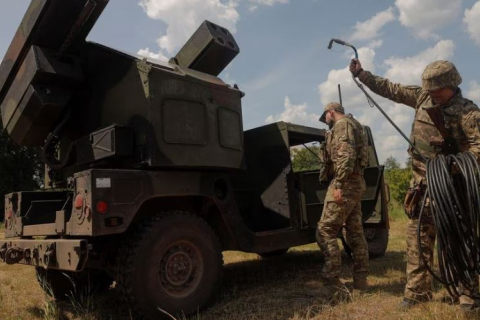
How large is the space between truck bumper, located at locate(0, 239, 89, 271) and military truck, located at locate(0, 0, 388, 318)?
0.01 metres

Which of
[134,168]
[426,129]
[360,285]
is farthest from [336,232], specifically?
[134,168]

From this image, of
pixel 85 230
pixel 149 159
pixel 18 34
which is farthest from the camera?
pixel 18 34

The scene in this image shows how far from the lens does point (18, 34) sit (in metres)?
4.57

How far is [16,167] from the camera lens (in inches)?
1184

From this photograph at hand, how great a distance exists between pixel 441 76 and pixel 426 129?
495 mm

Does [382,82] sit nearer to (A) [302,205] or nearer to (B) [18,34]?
(A) [302,205]

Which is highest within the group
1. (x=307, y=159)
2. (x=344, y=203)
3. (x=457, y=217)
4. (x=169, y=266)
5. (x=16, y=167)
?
(x=16, y=167)

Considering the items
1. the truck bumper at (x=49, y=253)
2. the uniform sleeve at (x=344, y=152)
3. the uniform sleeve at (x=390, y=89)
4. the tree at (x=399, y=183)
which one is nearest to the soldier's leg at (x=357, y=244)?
the uniform sleeve at (x=344, y=152)

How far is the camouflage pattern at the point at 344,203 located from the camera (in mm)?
4367

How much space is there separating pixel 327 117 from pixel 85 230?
109 inches

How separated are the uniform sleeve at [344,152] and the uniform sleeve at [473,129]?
1137 mm

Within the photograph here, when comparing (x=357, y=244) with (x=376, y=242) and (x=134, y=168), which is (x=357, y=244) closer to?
(x=376, y=242)

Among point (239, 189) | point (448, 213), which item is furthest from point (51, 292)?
point (448, 213)

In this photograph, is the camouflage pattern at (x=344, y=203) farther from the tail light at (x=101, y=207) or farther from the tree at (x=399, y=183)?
the tree at (x=399, y=183)
